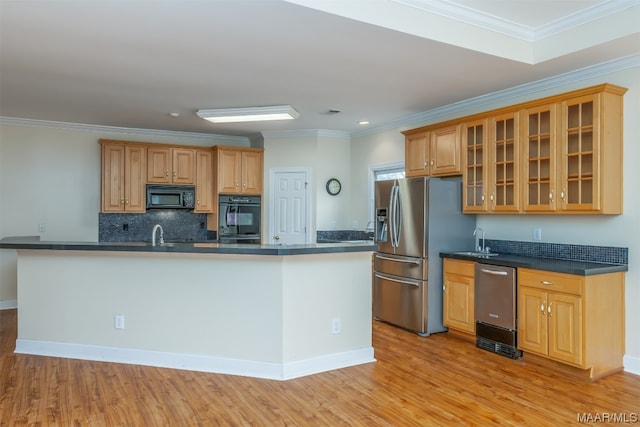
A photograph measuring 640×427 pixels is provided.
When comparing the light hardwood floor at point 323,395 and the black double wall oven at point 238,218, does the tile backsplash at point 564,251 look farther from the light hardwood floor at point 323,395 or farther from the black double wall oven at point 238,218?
the black double wall oven at point 238,218

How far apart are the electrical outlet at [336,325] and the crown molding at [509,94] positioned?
2866 millimetres

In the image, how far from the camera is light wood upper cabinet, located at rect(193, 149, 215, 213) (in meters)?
6.87

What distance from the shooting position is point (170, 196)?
668 cm

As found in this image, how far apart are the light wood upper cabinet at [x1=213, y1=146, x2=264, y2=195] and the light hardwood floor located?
11.4 feet

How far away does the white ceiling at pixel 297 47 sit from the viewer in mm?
2928

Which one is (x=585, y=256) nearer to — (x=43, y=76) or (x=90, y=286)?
(x=90, y=286)

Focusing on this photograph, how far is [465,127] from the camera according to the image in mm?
4766

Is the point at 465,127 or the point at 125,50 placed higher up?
the point at 125,50

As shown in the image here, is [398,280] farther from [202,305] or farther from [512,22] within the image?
[512,22]

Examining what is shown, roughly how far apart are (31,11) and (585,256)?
4622 millimetres

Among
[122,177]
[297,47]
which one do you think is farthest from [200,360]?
[122,177]

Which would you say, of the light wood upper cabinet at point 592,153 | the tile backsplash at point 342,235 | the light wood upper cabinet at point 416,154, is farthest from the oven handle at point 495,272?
the tile backsplash at point 342,235

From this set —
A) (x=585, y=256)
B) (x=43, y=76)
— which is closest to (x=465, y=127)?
(x=585, y=256)

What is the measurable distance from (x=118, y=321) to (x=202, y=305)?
0.83 m
